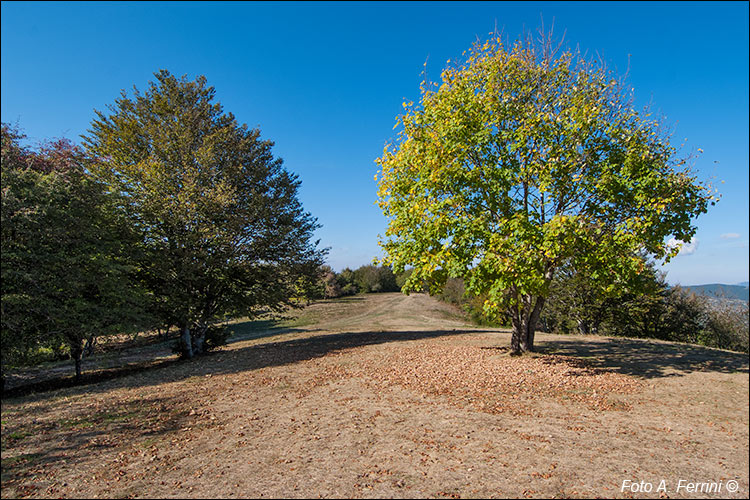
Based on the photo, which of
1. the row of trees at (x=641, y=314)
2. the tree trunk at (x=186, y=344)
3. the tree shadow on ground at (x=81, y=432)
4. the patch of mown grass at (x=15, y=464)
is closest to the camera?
the patch of mown grass at (x=15, y=464)

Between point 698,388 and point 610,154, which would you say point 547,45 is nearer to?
point 610,154

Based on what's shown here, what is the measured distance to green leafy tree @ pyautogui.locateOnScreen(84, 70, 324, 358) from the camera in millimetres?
15164

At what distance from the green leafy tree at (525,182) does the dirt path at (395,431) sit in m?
2.96

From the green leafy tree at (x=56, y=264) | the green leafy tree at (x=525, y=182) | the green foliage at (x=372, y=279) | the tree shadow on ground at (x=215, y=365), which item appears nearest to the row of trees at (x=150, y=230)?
the green leafy tree at (x=56, y=264)

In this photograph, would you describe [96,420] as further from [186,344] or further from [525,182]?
[525,182]

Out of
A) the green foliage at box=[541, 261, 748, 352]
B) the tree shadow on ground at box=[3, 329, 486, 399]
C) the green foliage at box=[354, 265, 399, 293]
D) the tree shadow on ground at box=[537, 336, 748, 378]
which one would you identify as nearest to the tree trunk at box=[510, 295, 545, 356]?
the tree shadow on ground at box=[537, 336, 748, 378]

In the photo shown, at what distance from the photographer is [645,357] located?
527 inches

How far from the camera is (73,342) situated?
465 inches

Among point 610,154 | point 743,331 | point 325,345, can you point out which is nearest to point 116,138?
point 325,345

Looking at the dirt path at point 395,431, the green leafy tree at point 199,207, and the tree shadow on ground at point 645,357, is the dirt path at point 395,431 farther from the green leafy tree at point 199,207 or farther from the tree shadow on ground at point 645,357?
the green leafy tree at point 199,207

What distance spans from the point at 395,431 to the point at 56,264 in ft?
36.9

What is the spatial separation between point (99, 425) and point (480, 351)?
12970mm

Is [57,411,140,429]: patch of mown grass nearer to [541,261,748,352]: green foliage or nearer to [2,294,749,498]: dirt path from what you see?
[2,294,749,498]: dirt path

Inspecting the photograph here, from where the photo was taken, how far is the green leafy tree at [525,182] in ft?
33.3
